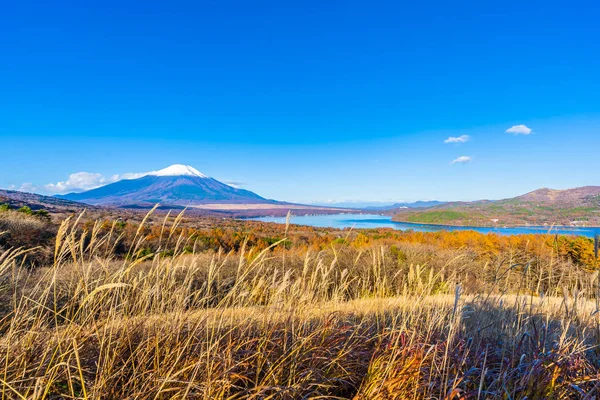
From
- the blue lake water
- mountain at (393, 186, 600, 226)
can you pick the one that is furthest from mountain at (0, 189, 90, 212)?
mountain at (393, 186, 600, 226)

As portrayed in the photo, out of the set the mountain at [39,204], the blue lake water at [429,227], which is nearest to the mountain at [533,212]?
the blue lake water at [429,227]

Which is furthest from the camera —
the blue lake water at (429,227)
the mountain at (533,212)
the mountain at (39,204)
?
the mountain at (39,204)

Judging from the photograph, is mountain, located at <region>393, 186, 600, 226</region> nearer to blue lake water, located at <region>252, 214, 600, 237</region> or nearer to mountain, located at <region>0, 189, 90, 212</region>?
blue lake water, located at <region>252, 214, 600, 237</region>

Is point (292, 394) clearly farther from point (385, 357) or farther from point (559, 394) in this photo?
point (559, 394)

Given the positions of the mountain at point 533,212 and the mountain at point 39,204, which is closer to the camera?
the mountain at point 533,212

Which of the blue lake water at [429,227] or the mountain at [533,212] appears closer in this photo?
the blue lake water at [429,227]

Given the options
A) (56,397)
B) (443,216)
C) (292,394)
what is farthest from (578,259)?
(443,216)

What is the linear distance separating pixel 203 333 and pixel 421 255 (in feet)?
45.4

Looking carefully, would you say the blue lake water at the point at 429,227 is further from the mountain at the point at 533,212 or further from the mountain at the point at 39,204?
the mountain at the point at 39,204

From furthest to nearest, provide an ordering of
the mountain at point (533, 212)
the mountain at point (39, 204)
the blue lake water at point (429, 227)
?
the mountain at point (39, 204)
the mountain at point (533, 212)
the blue lake water at point (429, 227)

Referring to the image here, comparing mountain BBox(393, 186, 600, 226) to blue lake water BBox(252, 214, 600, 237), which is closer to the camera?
blue lake water BBox(252, 214, 600, 237)

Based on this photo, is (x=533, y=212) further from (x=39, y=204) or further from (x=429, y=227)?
(x=39, y=204)

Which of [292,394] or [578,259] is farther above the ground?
[292,394]

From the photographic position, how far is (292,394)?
6.87 feet
